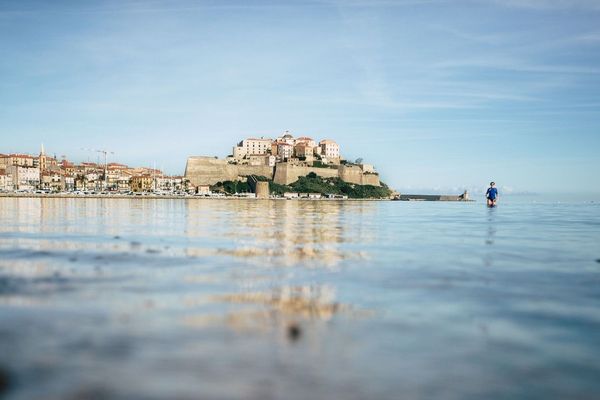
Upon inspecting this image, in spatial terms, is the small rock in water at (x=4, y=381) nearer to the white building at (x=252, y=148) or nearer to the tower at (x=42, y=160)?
the white building at (x=252, y=148)

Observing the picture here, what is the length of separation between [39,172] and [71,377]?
147 metres

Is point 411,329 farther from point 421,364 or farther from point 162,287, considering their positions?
point 162,287

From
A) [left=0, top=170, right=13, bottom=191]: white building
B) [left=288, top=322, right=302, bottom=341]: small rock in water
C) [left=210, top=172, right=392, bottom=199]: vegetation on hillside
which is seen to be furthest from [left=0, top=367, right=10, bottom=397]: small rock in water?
[left=0, top=170, right=13, bottom=191]: white building

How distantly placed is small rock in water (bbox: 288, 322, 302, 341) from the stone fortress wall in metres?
119

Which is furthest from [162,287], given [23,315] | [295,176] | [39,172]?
[39,172]

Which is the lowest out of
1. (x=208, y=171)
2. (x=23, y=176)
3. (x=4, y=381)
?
(x=4, y=381)

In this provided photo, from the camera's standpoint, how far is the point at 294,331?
14.9 ft

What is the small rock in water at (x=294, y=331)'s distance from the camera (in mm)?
4371

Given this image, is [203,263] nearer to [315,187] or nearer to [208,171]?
[208,171]

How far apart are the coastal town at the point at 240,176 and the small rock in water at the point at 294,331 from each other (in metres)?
105

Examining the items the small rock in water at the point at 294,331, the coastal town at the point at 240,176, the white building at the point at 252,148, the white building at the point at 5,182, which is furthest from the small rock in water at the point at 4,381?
the white building at the point at 252,148

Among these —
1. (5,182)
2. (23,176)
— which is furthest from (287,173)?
(5,182)

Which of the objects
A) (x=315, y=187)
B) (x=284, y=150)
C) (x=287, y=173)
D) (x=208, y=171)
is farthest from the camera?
(x=284, y=150)

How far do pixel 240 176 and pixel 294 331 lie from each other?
123126 millimetres
